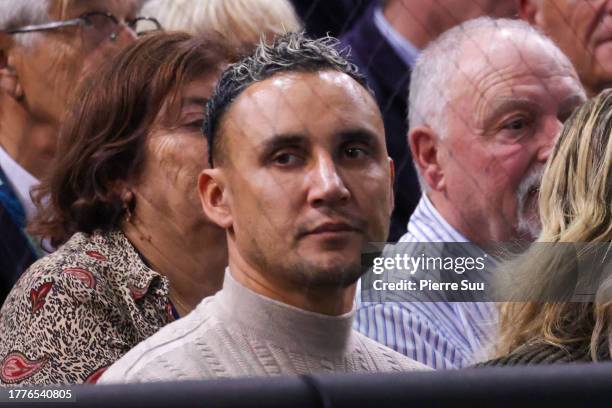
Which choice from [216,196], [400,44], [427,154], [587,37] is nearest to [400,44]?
[400,44]

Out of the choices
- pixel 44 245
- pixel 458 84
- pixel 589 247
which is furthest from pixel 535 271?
pixel 44 245

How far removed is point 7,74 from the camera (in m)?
2.40

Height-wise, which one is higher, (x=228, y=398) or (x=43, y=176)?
(x=228, y=398)

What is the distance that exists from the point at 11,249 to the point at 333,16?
692mm

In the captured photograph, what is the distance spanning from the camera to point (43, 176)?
239cm

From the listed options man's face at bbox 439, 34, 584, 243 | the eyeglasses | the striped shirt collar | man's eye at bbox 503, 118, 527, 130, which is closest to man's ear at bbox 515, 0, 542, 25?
man's face at bbox 439, 34, 584, 243

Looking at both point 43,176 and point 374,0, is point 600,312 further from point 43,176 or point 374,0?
point 43,176

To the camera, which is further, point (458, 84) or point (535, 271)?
Result: point (458, 84)

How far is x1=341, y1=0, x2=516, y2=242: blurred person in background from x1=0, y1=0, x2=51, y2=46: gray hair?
1.72 ft

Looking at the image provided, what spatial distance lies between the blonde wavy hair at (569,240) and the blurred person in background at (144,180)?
0.52 metres

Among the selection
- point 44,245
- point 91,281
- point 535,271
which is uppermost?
point 535,271

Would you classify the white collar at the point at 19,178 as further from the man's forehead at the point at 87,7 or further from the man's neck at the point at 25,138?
the man's forehead at the point at 87,7

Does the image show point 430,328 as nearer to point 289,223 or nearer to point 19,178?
point 289,223

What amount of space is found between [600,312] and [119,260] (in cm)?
72
